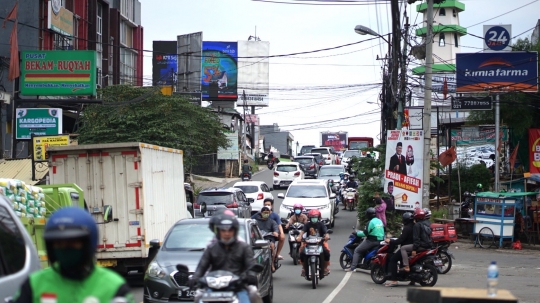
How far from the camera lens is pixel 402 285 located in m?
16.1

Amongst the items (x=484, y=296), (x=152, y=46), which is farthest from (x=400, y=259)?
(x=152, y=46)

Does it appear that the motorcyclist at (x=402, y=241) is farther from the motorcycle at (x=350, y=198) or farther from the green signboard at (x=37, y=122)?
the motorcycle at (x=350, y=198)

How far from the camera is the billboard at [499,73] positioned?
33.2 metres

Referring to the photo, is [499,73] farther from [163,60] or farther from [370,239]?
[163,60]

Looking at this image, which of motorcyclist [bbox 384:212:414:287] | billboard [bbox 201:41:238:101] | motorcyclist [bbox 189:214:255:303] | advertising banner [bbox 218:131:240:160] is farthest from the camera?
billboard [bbox 201:41:238:101]

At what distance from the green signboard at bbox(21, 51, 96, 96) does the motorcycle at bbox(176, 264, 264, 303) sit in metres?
24.9

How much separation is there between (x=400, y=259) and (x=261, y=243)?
5.70m

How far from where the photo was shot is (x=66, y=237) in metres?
3.64

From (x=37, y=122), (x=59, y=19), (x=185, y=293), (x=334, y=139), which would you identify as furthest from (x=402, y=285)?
(x=334, y=139)

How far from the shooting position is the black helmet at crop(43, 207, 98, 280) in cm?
367

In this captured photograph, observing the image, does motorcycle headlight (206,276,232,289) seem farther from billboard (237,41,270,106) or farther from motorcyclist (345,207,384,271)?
billboard (237,41,270,106)

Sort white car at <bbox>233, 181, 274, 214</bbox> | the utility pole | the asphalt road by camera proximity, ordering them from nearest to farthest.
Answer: the asphalt road
the utility pole
white car at <bbox>233, 181, 274, 214</bbox>

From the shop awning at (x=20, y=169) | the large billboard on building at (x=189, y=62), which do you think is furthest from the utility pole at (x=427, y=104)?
the large billboard on building at (x=189, y=62)

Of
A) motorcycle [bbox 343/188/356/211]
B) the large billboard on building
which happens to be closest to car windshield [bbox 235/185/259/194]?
motorcycle [bbox 343/188/356/211]
